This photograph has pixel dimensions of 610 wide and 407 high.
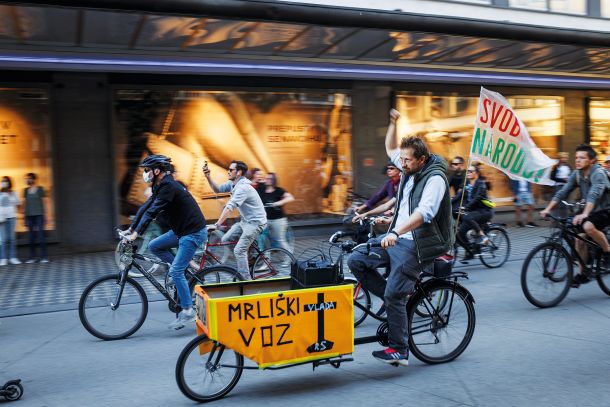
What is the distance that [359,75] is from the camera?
13.9 meters

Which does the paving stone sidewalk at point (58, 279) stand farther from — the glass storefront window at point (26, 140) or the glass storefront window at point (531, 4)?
the glass storefront window at point (531, 4)

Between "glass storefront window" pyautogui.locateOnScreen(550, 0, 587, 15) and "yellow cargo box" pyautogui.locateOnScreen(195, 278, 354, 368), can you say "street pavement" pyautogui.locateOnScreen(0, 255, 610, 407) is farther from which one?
"glass storefront window" pyautogui.locateOnScreen(550, 0, 587, 15)

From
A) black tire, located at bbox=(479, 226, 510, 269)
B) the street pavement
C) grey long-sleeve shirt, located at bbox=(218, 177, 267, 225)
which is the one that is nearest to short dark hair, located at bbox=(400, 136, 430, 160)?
the street pavement

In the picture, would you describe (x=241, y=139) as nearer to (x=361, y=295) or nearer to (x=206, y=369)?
(x=361, y=295)

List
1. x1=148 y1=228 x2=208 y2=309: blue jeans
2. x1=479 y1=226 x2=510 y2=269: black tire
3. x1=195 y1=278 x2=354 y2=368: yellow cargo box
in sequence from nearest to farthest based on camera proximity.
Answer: x1=195 y1=278 x2=354 y2=368: yellow cargo box
x1=148 y1=228 x2=208 y2=309: blue jeans
x1=479 y1=226 x2=510 y2=269: black tire

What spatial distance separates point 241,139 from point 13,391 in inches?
405

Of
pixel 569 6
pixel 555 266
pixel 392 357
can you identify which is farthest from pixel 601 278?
pixel 569 6

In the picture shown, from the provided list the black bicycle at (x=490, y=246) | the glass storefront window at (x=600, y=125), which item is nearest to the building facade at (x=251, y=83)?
the glass storefront window at (x=600, y=125)

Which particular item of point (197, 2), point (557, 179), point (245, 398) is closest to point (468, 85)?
point (557, 179)

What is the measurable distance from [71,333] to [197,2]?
6.14 m

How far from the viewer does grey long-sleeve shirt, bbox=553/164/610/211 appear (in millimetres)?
6938

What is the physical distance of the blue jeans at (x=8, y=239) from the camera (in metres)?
10.8

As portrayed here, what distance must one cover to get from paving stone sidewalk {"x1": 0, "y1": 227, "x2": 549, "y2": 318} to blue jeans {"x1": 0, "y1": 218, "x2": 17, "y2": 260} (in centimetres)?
34

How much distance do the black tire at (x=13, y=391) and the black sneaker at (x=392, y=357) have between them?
110 inches
